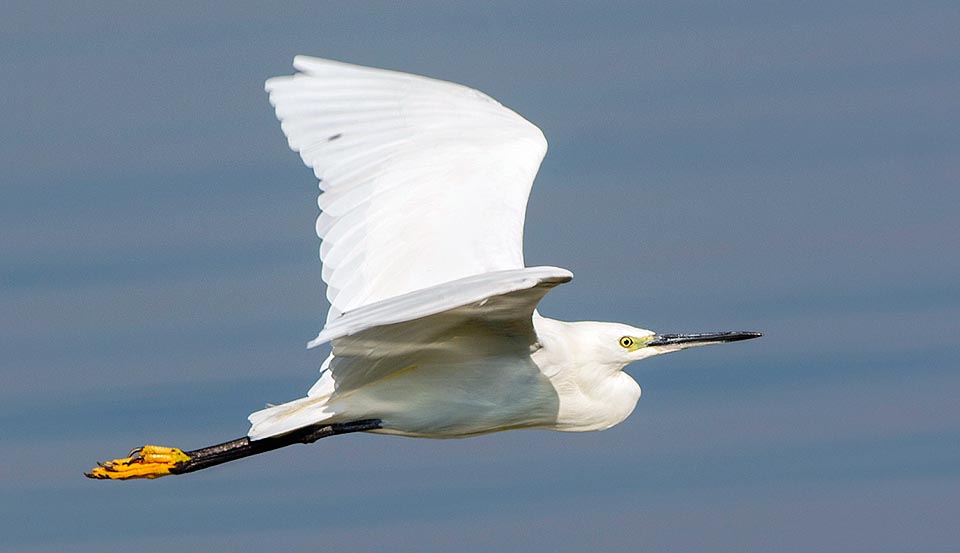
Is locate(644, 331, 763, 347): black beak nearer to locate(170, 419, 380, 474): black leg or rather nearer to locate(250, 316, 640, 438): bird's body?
locate(250, 316, 640, 438): bird's body

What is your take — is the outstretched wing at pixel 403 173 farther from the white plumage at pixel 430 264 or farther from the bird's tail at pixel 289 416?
the bird's tail at pixel 289 416

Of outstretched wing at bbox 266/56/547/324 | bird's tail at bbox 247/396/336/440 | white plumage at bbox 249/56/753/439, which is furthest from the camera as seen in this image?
outstretched wing at bbox 266/56/547/324

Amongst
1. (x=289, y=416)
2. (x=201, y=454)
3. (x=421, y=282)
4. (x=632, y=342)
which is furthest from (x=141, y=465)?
(x=632, y=342)

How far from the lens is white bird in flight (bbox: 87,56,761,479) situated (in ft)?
23.8

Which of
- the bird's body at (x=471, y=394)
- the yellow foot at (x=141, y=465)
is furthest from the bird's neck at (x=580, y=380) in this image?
the yellow foot at (x=141, y=465)

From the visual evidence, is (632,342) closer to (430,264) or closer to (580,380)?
(580,380)

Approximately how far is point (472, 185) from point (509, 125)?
632 millimetres

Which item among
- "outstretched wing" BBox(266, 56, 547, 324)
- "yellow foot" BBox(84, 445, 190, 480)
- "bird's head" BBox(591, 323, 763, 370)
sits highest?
"outstretched wing" BBox(266, 56, 547, 324)

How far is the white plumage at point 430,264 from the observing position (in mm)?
7211

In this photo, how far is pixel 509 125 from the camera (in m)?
8.59

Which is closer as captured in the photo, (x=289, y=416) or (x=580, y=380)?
(x=289, y=416)

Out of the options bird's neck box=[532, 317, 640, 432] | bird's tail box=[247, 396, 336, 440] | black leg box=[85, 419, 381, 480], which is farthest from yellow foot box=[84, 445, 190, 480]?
bird's neck box=[532, 317, 640, 432]

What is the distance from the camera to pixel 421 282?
7.55 meters

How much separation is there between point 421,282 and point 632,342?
1.03 m
